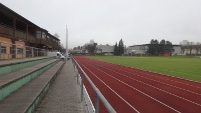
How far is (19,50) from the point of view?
18.3 m

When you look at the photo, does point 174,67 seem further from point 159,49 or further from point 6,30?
point 159,49

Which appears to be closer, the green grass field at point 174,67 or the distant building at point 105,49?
the green grass field at point 174,67

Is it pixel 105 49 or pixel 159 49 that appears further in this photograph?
pixel 105 49

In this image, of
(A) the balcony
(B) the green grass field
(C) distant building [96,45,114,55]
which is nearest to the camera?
(A) the balcony

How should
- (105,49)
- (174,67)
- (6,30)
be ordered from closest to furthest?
(6,30)
(174,67)
(105,49)

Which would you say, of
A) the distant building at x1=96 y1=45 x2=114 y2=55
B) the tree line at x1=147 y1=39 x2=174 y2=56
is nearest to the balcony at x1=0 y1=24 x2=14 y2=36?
the tree line at x1=147 y1=39 x2=174 y2=56

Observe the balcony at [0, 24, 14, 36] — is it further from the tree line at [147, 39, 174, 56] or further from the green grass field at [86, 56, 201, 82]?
the tree line at [147, 39, 174, 56]

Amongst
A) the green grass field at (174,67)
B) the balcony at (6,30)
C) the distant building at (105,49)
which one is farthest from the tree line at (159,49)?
the balcony at (6,30)

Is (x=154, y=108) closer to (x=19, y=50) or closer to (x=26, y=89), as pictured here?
(x=26, y=89)

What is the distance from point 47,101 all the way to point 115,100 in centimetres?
325

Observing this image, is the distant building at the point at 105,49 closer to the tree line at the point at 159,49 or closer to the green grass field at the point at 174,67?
the tree line at the point at 159,49

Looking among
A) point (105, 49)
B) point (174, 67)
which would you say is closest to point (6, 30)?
point (174, 67)

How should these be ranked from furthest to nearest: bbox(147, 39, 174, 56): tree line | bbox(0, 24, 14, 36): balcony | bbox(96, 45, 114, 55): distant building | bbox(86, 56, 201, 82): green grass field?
1. bbox(96, 45, 114, 55): distant building
2. bbox(147, 39, 174, 56): tree line
3. bbox(86, 56, 201, 82): green grass field
4. bbox(0, 24, 14, 36): balcony

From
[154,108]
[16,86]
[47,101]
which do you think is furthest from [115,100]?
[16,86]
